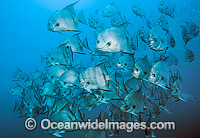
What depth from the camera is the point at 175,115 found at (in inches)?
527

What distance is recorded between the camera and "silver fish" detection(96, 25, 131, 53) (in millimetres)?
2195

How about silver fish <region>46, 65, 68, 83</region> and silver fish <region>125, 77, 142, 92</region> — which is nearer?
silver fish <region>125, 77, 142, 92</region>

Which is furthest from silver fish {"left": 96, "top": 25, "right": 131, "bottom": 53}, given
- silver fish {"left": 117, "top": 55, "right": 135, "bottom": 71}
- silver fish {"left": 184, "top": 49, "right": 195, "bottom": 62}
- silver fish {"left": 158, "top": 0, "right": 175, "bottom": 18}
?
silver fish {"left": 184, "top": 49, "right": 195, "bottom": 62}

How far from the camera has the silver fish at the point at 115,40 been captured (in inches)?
86.4

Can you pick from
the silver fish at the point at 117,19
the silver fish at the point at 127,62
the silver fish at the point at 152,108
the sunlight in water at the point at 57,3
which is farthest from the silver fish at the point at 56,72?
the sunlight in water at the point at 57,3

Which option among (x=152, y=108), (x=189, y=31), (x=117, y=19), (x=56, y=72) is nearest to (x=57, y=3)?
(x=117, y=19)

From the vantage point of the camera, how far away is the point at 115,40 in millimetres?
2195

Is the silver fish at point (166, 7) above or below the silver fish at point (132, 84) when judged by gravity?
above

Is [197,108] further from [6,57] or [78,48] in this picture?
[6,57]

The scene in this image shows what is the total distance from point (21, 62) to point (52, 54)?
89.5 feet

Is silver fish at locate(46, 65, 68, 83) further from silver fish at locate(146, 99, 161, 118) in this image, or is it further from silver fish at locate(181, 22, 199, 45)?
silver fish at locate(181, 22, 199, 45)

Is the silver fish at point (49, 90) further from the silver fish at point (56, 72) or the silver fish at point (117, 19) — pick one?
the silver fish at point (117, 19)

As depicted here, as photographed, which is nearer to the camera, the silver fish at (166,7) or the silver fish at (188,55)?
the silver fish at (166,7)

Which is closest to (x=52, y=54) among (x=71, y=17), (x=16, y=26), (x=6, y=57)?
(x=71, y=17)
